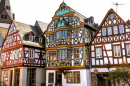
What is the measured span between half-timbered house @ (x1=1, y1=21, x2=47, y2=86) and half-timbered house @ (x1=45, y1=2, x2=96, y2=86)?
2686 millimetres

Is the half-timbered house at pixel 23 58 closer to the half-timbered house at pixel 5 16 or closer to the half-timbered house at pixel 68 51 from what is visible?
the half-timbered house at pixel 68 51

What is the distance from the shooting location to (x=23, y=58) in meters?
29.2

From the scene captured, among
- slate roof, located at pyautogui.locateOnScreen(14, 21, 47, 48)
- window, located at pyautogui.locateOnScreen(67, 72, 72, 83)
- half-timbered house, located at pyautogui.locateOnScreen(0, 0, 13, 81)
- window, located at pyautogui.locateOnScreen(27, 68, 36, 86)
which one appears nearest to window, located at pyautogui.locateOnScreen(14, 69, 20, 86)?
window, located at pyautogui.locateOnScreen(27, 68, 36, 86)

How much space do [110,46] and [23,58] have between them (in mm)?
14440

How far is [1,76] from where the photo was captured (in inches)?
1387

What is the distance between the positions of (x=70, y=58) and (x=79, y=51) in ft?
6.01

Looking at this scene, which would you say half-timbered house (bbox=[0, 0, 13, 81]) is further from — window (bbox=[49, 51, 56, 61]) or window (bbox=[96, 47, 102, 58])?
window (bbox=[96, 47, 102, 58])

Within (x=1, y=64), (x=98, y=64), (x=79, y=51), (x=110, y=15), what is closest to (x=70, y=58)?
(x=79, y=51)

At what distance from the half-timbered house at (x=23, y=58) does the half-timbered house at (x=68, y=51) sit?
106 inches

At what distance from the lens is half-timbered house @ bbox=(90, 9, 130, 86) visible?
24.2 m

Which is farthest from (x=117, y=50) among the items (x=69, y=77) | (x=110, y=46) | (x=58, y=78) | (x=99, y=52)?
(x=58, y=78)

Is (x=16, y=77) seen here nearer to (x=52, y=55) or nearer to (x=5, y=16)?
(x=52, y=55)

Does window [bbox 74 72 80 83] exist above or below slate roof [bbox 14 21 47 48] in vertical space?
below

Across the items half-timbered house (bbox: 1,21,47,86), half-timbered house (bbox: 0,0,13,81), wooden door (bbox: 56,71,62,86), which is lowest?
wooden door (bbox: 56,71,62,86)
